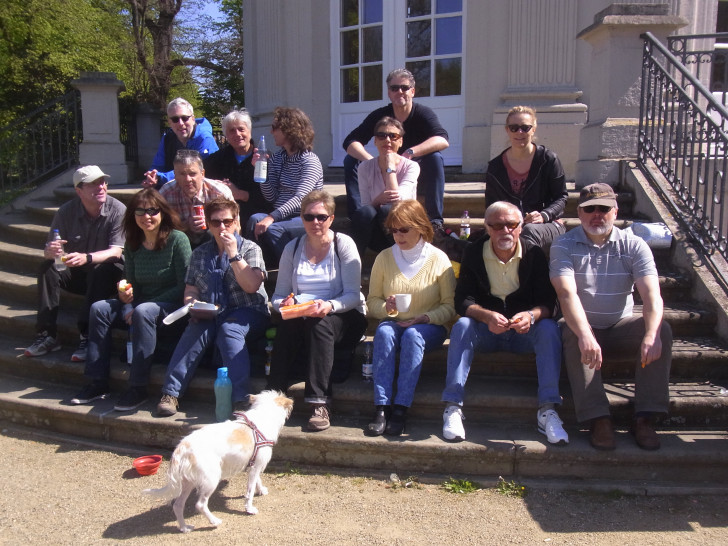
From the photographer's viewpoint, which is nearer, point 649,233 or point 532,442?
point 532,442

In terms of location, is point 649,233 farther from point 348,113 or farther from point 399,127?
point 348,113

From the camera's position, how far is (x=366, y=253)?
5359mm

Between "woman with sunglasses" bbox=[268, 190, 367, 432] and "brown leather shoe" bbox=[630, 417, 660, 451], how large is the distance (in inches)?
71.6

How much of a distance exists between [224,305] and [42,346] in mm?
1709

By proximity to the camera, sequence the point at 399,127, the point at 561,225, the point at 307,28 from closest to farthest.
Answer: the point at 561,225 → the point at 399,127 → the point at 307,28

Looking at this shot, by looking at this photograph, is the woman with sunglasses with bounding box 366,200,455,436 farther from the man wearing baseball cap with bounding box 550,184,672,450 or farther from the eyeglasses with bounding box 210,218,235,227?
the eyeglasses with bounding box 210,218,235,227

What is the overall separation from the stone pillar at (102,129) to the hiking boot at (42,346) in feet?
13.4

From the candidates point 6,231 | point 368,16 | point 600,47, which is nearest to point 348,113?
point 368,16

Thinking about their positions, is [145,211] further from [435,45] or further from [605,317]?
[435,45]

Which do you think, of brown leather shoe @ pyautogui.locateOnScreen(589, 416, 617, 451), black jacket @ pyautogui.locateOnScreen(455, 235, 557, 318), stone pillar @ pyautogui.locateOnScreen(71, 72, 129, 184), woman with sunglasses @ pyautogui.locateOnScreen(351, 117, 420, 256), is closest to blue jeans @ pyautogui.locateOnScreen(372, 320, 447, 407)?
black jacket @ pyautogui.locateOnScreen(455, 235, 557, 318)

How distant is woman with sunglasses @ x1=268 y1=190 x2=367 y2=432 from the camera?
3.91 m

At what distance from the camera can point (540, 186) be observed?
15.4ft

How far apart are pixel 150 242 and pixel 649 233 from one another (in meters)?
3.90

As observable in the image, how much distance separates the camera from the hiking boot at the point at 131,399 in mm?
4180
